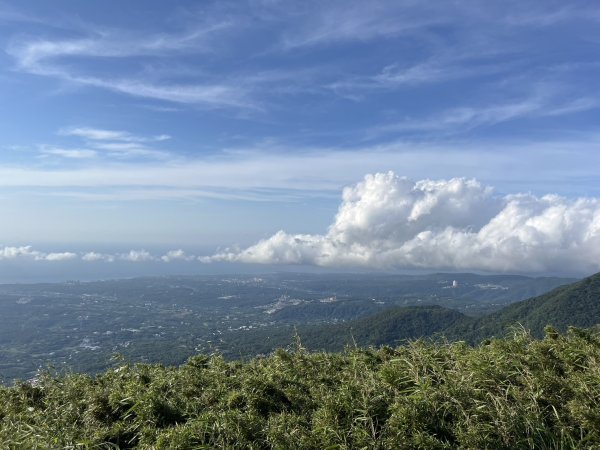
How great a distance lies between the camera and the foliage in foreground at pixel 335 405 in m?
4.83

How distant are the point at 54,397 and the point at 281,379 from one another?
10.8 ft

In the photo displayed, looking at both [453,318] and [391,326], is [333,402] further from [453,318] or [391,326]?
[453,318]

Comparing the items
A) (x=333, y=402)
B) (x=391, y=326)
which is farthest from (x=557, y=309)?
(x=333, y=402)

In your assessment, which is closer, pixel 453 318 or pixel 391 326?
pixel 391 326

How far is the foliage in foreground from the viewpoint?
4.83 m

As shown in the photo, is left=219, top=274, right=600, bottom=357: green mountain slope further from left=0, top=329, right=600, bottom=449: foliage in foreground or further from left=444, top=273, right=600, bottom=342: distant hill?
left=0, top=329, right=600, bottom=449: foliage in foreground

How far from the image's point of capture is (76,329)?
607ft

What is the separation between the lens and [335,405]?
534 centimetres

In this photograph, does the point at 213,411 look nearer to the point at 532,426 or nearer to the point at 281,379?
the point at 281,379

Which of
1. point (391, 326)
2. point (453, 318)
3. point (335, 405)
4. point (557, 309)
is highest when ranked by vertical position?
point (335, 405)

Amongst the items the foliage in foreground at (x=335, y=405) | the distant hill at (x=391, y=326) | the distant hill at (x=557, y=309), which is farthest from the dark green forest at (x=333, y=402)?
the distant hill at (x=557, y=309)

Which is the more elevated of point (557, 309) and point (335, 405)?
point (335, 405)

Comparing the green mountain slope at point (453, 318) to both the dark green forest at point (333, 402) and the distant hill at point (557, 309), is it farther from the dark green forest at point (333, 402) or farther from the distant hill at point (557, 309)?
the dark green forest at point (333, 402)

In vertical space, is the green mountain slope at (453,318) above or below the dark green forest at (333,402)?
below
